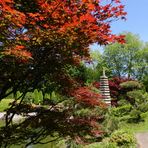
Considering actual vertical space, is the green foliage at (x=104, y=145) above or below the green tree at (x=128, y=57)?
below

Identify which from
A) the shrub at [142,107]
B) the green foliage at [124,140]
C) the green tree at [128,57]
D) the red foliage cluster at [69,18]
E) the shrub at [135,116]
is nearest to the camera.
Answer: the red foliage cluster at [69,18]

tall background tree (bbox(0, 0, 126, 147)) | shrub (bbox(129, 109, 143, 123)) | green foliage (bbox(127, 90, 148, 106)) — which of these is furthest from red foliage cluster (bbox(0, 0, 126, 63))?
green foliage (bbox(127, 90, 148, 106))

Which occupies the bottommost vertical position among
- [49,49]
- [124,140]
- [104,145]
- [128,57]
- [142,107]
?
[104,145]

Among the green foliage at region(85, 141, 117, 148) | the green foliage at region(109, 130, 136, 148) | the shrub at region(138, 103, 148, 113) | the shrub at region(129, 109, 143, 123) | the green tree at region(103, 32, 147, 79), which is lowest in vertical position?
the green foliage at region(85, 141, 117, 148)

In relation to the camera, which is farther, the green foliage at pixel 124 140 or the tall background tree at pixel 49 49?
the green foliage at pixel 124 140

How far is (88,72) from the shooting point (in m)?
49.3

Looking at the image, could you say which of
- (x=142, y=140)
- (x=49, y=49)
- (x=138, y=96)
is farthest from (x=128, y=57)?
(x=49, y=49)

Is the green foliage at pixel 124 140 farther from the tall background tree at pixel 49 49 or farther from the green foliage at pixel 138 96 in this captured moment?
the green foliage at pixel 138 96

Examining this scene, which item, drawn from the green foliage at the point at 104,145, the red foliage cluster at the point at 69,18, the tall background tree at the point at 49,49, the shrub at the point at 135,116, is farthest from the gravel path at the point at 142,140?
the red foliage cluster at the point at 69,18

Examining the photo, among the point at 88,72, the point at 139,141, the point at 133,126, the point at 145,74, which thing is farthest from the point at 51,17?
the point at 145,74

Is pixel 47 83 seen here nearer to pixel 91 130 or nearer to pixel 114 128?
pixel 91 130

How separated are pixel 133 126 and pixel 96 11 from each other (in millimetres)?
13738

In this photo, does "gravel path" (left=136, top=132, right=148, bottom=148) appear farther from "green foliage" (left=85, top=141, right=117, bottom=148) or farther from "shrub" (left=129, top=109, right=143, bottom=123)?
"shrub" (left=129, top=109, right=143, bottom=123)

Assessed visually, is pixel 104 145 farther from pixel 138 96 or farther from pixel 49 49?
pixel 138 96
